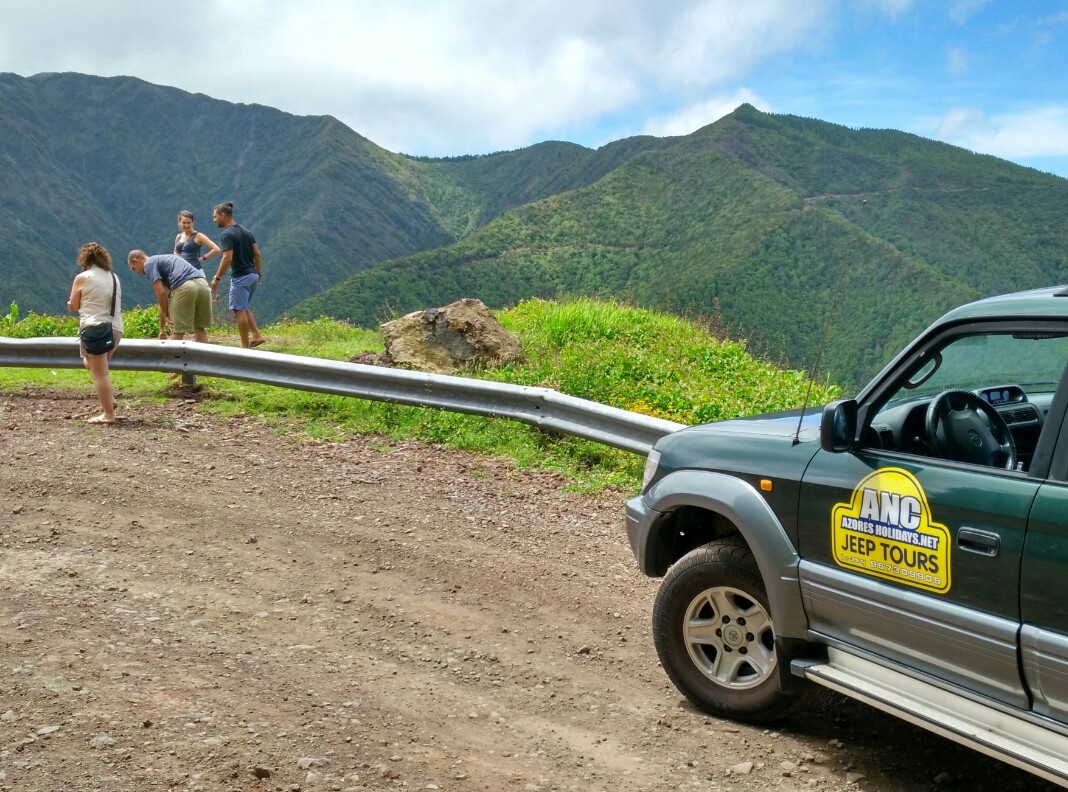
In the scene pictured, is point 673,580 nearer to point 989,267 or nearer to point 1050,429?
point 1050,429

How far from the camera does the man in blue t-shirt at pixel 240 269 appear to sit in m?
12.9

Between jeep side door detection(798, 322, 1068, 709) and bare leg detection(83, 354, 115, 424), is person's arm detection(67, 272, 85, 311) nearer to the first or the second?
bare leg detection(83, 354, 115, 424)

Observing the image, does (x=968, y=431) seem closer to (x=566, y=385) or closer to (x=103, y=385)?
(x=566, y=385)

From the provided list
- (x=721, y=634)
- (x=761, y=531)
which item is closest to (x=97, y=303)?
(x=721, y=634)

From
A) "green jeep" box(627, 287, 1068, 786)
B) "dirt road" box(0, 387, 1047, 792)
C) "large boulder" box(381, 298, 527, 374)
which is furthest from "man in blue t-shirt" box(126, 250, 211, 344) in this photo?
"green jeep" box(627, 287, 1068, 786)

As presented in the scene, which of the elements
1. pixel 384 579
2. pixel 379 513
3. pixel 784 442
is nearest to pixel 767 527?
pixel 784 442

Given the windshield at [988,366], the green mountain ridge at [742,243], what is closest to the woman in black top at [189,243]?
the green mountain ridge at [742,243]

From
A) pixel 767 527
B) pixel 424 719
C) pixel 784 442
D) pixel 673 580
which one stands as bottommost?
pixel 424 719

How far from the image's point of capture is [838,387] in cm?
1102

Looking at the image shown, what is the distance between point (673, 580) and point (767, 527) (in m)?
0.54

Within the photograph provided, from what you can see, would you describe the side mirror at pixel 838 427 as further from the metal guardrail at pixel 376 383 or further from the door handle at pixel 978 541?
the metal guardrail at pixel 376 383

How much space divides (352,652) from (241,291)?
898cm

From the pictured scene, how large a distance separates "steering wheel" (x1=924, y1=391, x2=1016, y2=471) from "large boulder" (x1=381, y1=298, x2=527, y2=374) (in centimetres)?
759

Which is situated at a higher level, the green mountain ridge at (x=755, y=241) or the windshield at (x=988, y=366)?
the green mountain ridge at (x=755, y=241)
